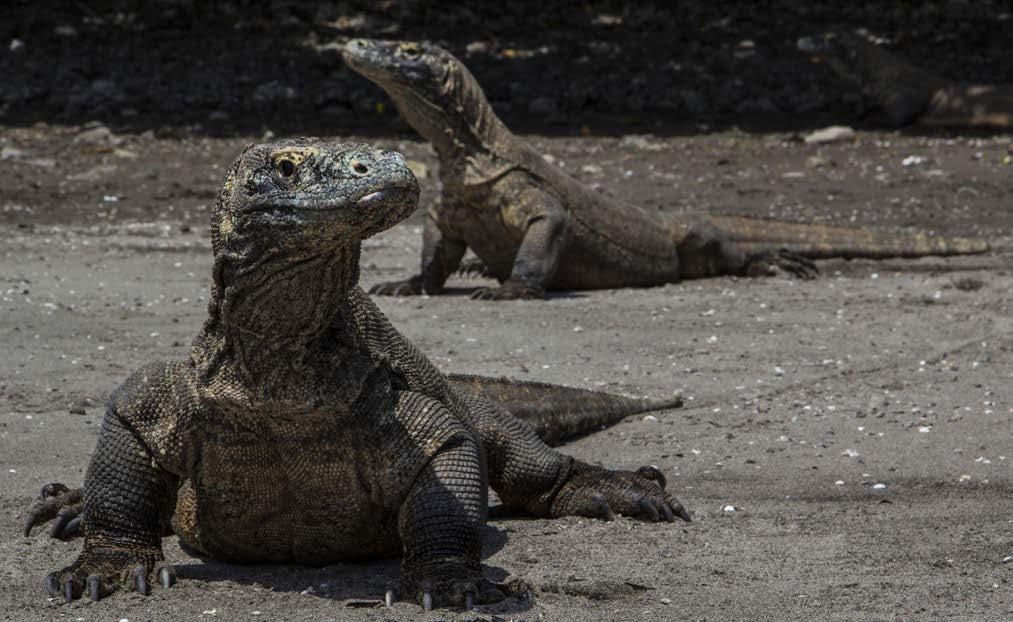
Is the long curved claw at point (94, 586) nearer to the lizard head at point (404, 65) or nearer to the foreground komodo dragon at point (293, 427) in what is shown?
the foreground komodo dragon at point (293, 427)

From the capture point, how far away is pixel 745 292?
9602 millimetres

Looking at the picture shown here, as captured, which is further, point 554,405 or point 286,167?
point 554,405

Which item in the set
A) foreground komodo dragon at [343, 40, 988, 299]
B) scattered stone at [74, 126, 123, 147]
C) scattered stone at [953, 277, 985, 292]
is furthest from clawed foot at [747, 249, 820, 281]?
scattered stone at [74, 126, 123, 147]

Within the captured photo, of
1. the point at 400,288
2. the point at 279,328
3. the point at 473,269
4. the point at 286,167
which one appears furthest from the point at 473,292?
the point at 286,167

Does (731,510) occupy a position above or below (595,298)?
above

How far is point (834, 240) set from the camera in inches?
429

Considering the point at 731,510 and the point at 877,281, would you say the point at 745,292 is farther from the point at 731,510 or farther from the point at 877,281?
the point at 731,510

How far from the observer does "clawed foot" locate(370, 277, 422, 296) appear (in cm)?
926

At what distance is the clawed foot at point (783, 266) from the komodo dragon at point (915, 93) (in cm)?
492

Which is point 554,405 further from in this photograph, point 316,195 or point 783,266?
point 783,266

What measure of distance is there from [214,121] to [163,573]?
1166 centimetres

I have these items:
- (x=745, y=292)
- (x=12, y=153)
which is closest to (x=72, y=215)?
(x=12, y=153)

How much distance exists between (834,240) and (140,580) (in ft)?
25.4

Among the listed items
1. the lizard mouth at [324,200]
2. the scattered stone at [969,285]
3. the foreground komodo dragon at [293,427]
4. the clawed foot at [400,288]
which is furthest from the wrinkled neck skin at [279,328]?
the scattered stone at [969,285]
